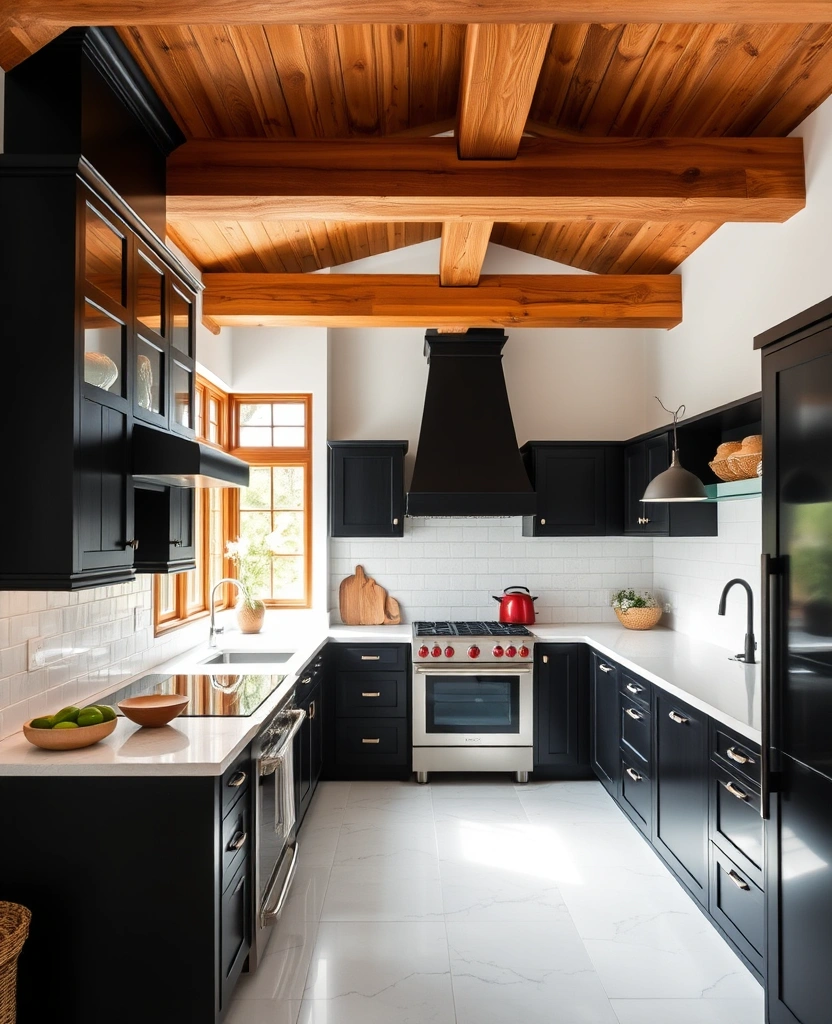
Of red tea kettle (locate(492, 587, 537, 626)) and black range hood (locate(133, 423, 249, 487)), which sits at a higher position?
black range hood (locate(133, 423, 249, 487))

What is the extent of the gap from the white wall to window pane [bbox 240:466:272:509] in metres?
2.81

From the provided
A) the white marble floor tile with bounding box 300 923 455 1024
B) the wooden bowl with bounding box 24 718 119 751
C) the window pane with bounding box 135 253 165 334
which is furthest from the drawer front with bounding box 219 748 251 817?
the window pane with bounding box 135 253 165 334

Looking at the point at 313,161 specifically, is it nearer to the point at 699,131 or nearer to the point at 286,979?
the point at 699,131

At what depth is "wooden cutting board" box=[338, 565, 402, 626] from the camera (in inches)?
221

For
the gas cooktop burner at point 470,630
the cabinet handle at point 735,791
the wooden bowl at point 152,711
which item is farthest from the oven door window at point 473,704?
the wooden bowl at point 152,711

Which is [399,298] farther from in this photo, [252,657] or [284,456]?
[252,657]

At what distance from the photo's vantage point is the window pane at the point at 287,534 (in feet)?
18.4

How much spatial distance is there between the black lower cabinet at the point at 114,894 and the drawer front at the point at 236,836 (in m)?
0.13

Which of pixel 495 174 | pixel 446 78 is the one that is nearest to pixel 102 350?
pixel 495 174

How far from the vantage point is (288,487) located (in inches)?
221

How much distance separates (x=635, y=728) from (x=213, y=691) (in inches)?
85.5

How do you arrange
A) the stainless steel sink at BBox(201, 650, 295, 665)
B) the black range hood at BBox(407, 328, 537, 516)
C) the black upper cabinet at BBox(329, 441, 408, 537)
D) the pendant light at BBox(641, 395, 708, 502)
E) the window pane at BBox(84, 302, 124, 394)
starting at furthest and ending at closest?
the black upper cabinet at BBox(329, 441, 408, 537) → the black range hood at BBox(407, 328, 537, 516) → the stainless steel sink at BBox(201, 650, 295, 665) → the pendant light at BBox(641, 395, 708, 502) → the window pane at BBox(84, 302, 124, 394)

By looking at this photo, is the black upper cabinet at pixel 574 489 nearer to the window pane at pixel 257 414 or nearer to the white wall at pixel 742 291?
the white wall at pixel 742 291

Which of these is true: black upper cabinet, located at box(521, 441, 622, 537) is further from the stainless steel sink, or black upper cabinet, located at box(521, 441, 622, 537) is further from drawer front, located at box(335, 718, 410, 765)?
the stainless steel sink
